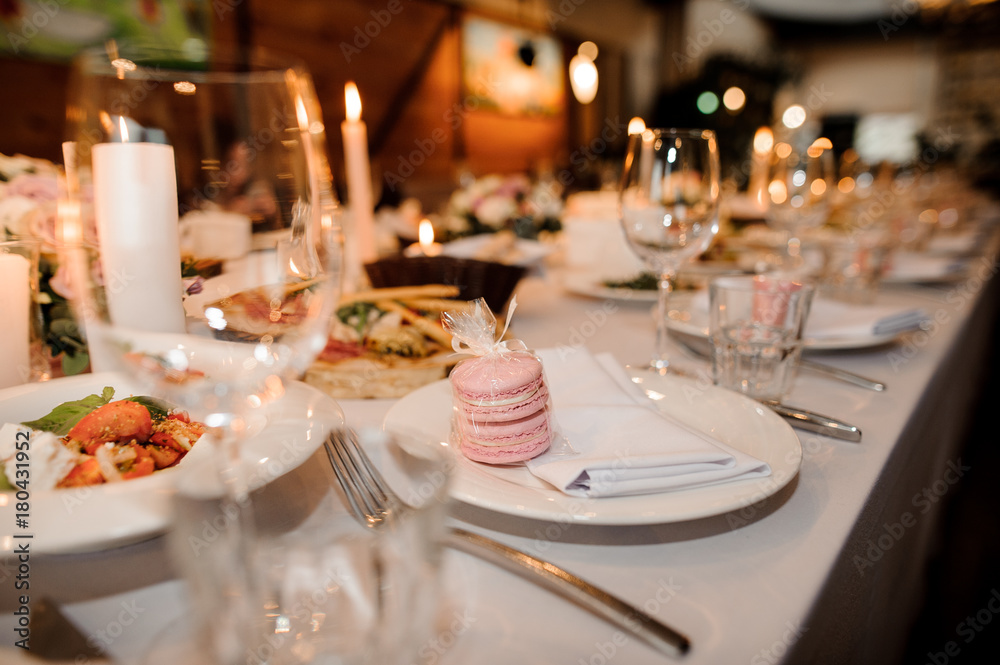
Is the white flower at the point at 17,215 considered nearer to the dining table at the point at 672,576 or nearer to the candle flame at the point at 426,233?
the dining table at the point at 672,576

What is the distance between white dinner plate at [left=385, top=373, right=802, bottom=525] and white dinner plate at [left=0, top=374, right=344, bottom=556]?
0.10 m

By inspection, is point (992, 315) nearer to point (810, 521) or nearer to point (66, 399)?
point (810, 521)

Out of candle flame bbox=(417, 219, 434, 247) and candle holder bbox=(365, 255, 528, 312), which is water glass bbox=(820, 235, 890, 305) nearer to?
candle holder bbox=(365, 255, 528, 312)

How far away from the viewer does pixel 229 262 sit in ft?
1.59

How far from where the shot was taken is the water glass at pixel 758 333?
80 centimetres

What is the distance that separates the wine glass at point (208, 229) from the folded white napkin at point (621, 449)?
0.77 feet

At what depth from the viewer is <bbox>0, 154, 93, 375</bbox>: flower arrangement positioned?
0.74 meters

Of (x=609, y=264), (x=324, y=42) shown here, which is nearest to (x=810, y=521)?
(x=609, y=264)

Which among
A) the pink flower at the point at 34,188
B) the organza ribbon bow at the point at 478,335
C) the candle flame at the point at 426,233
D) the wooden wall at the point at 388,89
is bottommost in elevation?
the organza ribbon bow at the point at 478,335

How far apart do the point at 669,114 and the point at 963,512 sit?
7.84m

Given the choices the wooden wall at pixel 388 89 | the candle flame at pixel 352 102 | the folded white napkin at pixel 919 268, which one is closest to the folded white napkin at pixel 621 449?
the candle flame at pixel 352 102

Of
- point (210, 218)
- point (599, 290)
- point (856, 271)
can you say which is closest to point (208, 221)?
point (210, 218)

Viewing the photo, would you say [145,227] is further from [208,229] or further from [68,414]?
[68,414]

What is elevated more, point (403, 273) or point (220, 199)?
point (220, 199)
